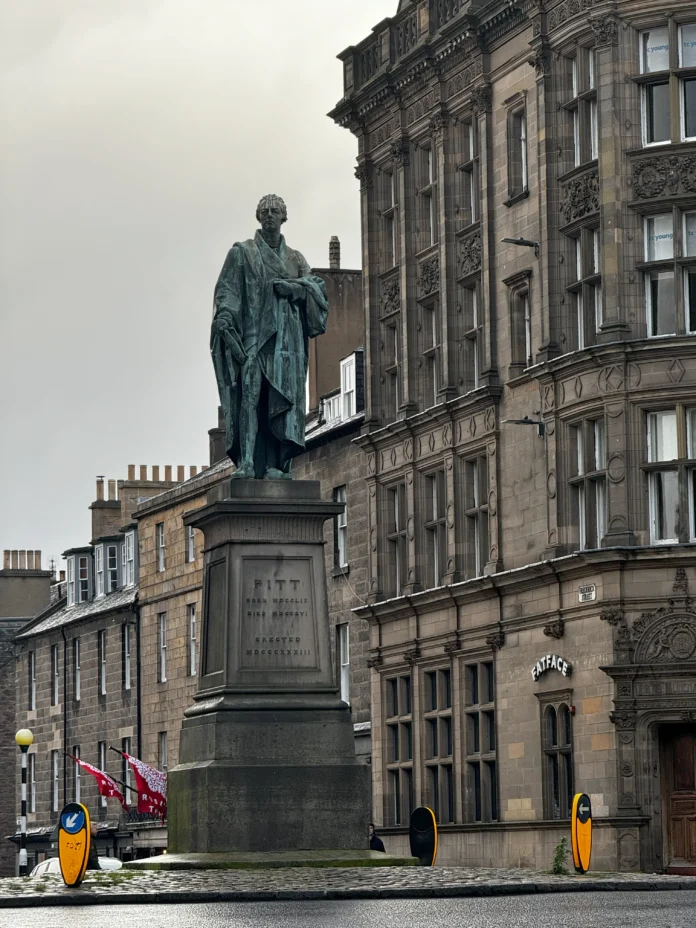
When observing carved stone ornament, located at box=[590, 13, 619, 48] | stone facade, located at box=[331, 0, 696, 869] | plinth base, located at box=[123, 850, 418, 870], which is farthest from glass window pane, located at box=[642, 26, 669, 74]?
plinth base, located at box=[123, 850, 418, 870]

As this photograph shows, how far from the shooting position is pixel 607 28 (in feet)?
141

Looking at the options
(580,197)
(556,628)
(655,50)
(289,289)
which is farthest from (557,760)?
(289,289)

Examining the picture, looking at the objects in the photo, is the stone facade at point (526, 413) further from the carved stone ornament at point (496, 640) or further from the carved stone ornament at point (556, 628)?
the carved stone ornament at point (496, 640)

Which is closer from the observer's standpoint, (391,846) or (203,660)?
(203,660)

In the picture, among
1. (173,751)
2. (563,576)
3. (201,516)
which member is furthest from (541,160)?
(173,751)

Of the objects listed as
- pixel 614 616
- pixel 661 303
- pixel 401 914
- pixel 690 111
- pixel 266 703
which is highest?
pixel 690 111

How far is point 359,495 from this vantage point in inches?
2215

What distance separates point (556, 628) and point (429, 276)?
37.2 ft

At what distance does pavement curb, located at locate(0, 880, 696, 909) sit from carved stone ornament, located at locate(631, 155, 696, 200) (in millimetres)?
23453

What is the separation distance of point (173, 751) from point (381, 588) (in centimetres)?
1930

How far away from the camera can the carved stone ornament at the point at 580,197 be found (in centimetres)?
4362

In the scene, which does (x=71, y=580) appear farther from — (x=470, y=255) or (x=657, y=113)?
(x=657, y=113)

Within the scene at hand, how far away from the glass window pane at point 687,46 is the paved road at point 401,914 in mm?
25586

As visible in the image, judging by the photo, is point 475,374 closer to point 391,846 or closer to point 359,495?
point 359,495
